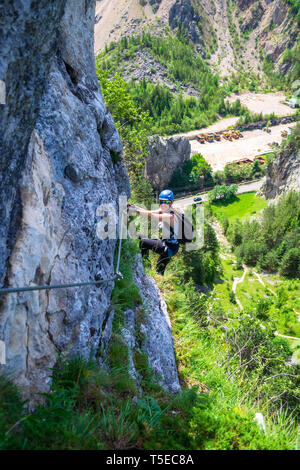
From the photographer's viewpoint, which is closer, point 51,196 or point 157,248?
point 51,196

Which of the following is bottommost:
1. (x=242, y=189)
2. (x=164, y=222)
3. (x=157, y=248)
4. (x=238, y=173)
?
(x=157, y=248)

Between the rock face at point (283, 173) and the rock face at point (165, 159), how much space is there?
22180mm

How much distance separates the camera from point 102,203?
189 inches

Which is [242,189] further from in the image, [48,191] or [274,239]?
→ [48,191]

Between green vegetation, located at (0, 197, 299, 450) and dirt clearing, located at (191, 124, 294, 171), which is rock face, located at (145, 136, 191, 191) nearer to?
dirt clearing, located at (191, 124, 294, 171)

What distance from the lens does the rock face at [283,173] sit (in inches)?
2140

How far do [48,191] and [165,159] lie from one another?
2705 inches

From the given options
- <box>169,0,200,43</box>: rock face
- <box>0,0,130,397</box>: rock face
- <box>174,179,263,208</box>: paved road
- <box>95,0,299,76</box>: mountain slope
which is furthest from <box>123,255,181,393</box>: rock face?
<box>169,0,200,43</box>: rock face

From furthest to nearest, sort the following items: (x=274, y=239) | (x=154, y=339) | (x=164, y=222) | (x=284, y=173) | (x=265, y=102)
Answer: (x=265, y=102) → (x=284, y=173) → (x=274, y=239) → (x=164, y=222) → (x=154, y=339)

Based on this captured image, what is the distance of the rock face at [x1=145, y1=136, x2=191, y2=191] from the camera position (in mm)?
66812

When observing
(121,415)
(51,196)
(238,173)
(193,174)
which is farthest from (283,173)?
(121,415)

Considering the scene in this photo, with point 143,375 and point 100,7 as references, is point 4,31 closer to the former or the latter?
point 143,375

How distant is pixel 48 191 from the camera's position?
132 inches

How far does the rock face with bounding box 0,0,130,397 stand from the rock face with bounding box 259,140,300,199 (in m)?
56.3
